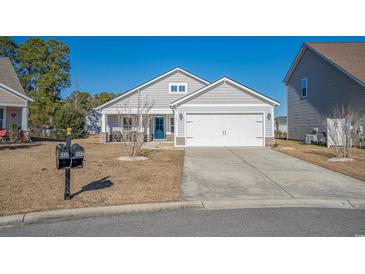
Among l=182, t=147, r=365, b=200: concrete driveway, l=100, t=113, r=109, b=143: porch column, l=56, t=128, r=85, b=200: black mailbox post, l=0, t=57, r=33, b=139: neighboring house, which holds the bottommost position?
l=182, t=147, r=365, b=200: concrete driveway

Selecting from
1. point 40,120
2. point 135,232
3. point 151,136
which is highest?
point 40,120

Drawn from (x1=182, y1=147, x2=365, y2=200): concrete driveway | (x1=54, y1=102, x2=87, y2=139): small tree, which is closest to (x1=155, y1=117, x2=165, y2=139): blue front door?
(x1=54, y1=102, x2=87, y2=139): small tree

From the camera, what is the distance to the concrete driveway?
18.9 feet

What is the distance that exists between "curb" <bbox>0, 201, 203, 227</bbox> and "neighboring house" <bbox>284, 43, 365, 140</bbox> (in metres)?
14.8

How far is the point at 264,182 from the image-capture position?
695cm

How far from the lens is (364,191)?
6.01m

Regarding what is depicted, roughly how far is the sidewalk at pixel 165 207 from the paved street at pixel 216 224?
0.55 ft

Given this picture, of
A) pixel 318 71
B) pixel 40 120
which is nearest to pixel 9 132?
pixel 40 120

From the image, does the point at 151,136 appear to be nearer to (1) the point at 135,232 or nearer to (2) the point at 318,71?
(2) the point at 318,71

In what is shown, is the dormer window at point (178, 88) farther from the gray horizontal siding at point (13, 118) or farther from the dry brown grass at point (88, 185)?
the dry brown grass at point (88, 185)

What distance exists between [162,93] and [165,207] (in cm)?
1811

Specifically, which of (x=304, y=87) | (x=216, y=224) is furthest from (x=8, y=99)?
(x=304, y=87)

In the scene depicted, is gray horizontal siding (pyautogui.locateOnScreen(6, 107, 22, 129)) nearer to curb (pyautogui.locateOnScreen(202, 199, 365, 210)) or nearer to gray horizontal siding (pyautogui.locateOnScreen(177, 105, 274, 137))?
gray horizontal siding (pyautogui.locateOnScreen(177, 105, 274, 137))

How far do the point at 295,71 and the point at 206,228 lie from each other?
23.2 m
